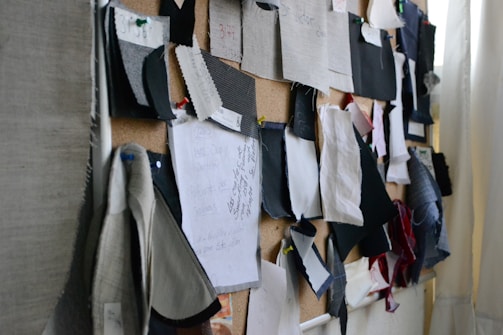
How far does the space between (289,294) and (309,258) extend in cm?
10

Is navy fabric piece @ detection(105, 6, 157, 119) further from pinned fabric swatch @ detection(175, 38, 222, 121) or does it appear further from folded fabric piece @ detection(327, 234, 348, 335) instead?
folded fabric piece @ detection(327, 234, 348, 335)

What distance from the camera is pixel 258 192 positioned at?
0.94 metres

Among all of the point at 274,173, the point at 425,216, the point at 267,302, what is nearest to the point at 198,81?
the point at 274,173

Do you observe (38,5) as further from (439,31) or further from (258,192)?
(439,31)

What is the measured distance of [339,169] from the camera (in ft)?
3.73

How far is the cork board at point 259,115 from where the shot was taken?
721mm

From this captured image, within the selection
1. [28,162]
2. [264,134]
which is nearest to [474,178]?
[264,134]

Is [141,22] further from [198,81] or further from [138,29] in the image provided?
[198,81]

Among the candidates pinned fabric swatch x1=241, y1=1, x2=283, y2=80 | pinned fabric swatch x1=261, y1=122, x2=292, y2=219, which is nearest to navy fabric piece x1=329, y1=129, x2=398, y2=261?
pinned fabric swatch x1=261, y1=122, x2=292, y2=219

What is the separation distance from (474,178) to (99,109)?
1.45 metres

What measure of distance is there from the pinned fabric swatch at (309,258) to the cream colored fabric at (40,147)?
1.81 feet

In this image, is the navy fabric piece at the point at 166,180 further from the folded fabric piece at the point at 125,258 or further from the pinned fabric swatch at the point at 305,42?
the pinned fabric swatch at the point at 305,42

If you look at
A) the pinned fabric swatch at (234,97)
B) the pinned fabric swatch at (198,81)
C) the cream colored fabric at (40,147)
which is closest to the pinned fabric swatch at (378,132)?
the pinned fabric swatch at (234,97)

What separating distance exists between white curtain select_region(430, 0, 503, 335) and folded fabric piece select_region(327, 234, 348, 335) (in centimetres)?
65
